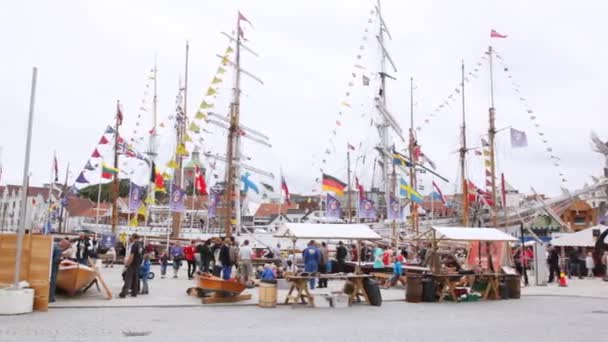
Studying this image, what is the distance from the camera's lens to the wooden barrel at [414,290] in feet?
55.6

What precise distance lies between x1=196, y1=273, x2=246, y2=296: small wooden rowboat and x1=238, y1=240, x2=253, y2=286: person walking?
11.1 feet

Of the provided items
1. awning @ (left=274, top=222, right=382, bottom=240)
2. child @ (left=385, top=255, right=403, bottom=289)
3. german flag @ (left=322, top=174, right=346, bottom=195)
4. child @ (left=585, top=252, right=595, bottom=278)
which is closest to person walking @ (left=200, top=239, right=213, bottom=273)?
awning @ (left=274, top=222, right=382, bottom=240)

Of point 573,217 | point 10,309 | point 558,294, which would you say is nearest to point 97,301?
point 10,309

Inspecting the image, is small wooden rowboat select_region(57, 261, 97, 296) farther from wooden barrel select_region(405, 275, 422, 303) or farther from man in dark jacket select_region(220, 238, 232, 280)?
wooden barrel select_region(405, 275, 422, 303)

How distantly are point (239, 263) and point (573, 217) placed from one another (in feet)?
216

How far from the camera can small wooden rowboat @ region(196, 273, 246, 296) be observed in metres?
15.3

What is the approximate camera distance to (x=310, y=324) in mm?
11789

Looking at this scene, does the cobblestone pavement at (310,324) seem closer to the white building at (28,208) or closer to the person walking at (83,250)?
the white building at (28,208)

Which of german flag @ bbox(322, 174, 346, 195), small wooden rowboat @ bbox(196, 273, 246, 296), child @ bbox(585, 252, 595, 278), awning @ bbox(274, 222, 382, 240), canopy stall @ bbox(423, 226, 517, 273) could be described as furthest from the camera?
german flag @ bbox(322, 174, 346, 195)

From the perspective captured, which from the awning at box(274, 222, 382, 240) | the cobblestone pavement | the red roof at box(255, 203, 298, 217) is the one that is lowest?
the cobblestone pavement

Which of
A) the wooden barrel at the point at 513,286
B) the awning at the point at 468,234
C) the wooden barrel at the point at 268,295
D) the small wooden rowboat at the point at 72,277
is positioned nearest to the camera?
the wooden barrel at the point at 268,295

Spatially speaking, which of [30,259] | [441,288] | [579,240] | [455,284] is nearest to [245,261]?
[441,288]

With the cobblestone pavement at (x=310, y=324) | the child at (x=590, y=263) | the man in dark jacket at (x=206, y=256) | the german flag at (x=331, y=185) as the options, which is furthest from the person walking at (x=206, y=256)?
the child at (x=590, y=263)

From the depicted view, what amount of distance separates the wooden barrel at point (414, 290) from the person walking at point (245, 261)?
222 inches
